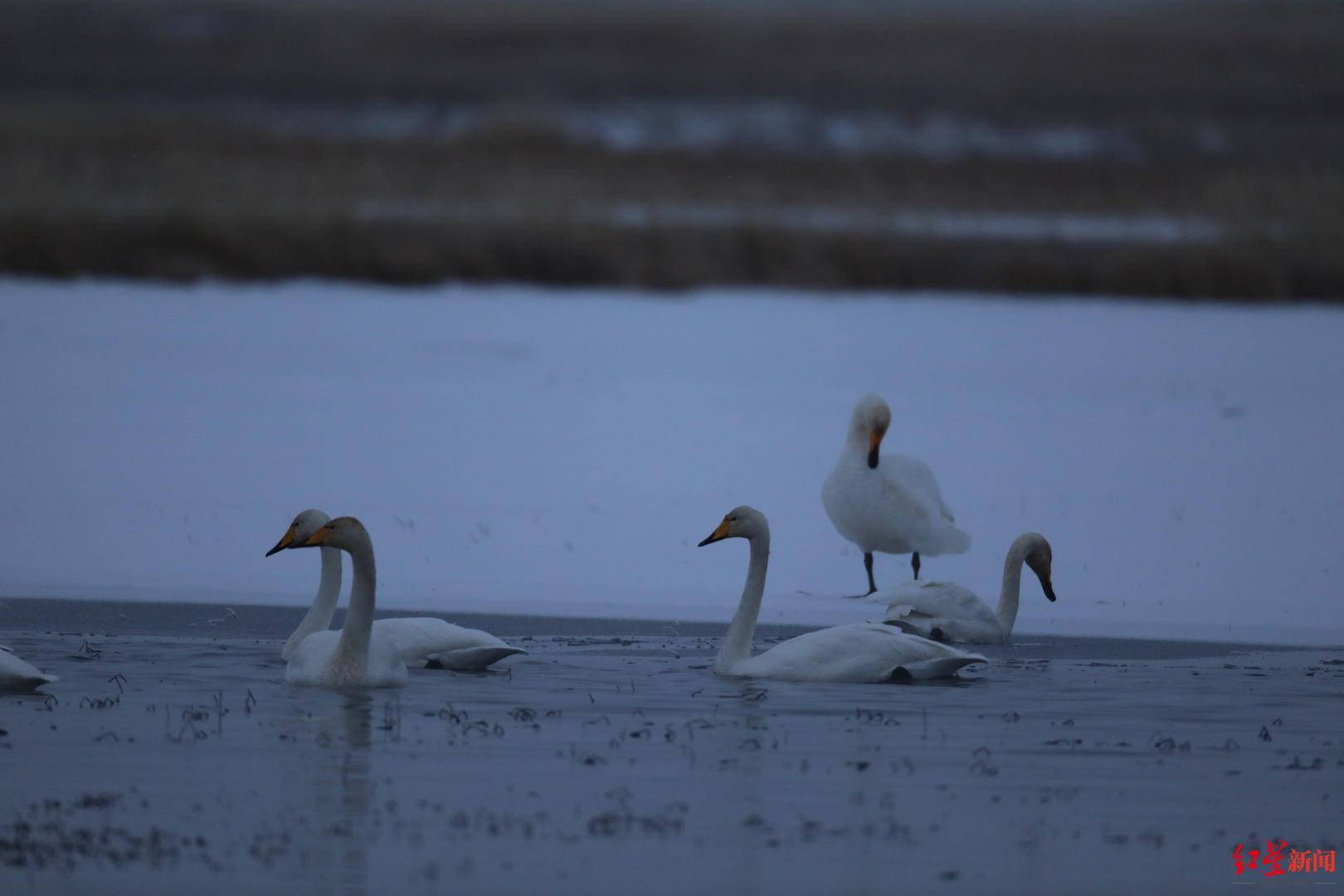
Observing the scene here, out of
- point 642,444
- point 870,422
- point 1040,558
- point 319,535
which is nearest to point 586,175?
point 642,444

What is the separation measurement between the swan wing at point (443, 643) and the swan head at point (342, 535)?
1.00 feet

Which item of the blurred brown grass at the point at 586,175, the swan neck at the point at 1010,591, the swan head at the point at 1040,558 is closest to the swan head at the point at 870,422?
the swan head at the point at 1040,558

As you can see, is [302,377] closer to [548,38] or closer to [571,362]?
[571,362]

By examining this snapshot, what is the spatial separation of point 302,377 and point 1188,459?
7066 millimetres

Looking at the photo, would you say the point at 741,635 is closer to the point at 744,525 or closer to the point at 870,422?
the point at 744,525

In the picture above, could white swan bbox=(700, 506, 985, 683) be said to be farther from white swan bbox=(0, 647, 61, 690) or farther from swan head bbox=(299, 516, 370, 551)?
white swan bbox=(0, 647, 61, 690)

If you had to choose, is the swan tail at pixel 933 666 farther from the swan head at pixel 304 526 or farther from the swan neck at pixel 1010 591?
the swan head at pixel 304 526

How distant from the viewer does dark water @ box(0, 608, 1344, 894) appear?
524 cm

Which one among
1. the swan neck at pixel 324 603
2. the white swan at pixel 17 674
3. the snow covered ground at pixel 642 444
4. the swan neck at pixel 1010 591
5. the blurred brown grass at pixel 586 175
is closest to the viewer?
the white swan at pixel 17 674

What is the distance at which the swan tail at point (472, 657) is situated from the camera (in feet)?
24.8

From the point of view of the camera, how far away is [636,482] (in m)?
13.0

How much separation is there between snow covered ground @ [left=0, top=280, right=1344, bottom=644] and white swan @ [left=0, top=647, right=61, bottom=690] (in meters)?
2.03

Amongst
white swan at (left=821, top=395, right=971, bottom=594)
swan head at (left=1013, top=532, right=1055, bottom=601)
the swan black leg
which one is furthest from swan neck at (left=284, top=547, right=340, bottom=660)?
swan head at (left=1013, top=532, right=1055, bottom=601)

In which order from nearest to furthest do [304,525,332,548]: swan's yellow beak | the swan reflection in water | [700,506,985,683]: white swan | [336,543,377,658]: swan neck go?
1. the swan reflection in water
2. [336,543,377,658]: swan neck
3. [700,506,985,683]: white swan
4. [304,525,332,548]: swan's yellow beak
